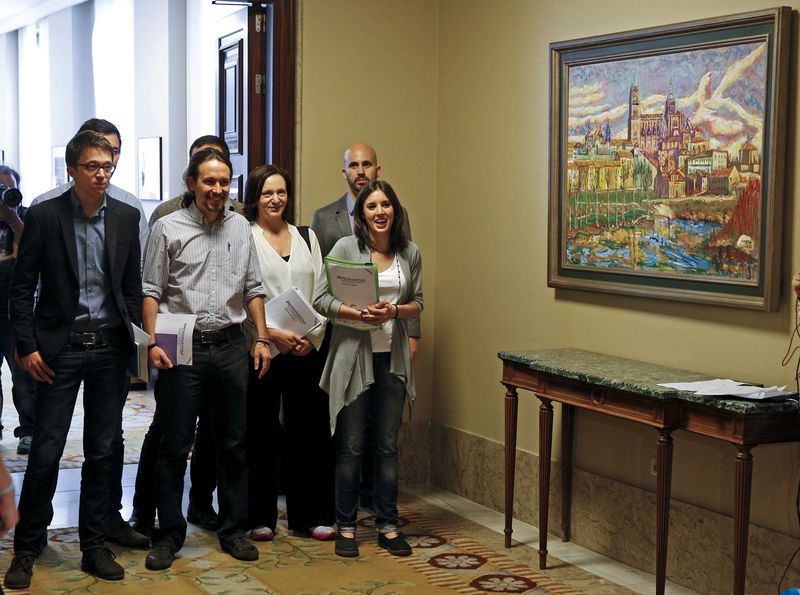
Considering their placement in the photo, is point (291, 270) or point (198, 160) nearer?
point (198, 160)

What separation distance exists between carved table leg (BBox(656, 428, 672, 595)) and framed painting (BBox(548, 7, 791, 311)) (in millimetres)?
583

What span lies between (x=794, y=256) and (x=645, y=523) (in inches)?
49.1

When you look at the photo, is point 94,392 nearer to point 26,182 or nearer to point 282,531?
point 282,531

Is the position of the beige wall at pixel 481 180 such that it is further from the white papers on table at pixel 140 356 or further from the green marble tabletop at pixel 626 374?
the white papers on table at pixel 140 356

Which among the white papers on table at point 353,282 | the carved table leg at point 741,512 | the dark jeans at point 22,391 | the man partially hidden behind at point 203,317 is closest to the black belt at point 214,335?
the man partially hidden behind at point 203,317

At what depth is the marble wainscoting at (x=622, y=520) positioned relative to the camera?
12.2ft

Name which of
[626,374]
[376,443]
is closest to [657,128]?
[626,374]

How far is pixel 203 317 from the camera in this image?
4.05 metres

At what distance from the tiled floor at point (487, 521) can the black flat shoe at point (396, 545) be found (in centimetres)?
53

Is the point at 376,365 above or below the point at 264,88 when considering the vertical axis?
below

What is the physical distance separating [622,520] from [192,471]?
184cm

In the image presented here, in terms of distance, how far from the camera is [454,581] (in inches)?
160

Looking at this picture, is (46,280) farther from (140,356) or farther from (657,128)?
(657,128)

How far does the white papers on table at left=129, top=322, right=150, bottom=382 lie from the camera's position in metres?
3.95
